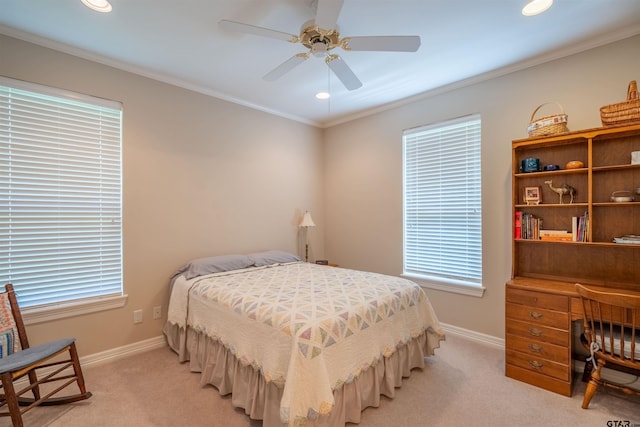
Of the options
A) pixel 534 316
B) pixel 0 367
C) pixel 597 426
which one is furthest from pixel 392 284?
pixel 0 367

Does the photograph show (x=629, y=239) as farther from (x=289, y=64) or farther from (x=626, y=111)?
(x=289, y=64)

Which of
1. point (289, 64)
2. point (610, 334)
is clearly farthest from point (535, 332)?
point (289, 64)

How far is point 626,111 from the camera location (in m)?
2.03

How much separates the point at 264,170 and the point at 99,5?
2.19 m

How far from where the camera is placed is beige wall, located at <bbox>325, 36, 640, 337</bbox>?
2.39 m

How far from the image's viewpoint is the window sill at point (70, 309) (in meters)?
2.27

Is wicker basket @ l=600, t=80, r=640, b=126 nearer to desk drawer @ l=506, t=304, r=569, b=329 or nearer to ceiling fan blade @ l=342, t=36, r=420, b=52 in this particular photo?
desk drawer @ l=506, t=304, r=569, b=329

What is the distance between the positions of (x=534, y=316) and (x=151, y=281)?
339 centimetres

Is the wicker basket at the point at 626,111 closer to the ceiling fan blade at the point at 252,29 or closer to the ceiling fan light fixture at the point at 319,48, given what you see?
the ceiling fan light fixture at the point at 319,48

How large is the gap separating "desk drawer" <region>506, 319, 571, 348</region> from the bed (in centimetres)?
56

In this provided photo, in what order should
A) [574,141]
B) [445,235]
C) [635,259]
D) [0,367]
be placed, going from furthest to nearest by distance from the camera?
[445,235] < [574,141] < [635,259] < [0,367]

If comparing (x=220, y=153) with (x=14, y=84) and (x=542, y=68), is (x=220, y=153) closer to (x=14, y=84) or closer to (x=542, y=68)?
(x=14, y=84)

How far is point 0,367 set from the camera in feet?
5.38

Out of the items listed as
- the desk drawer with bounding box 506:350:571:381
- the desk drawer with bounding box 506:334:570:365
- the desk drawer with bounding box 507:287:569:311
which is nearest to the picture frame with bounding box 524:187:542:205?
the desk drawer with bounding box 507:287:569:311
